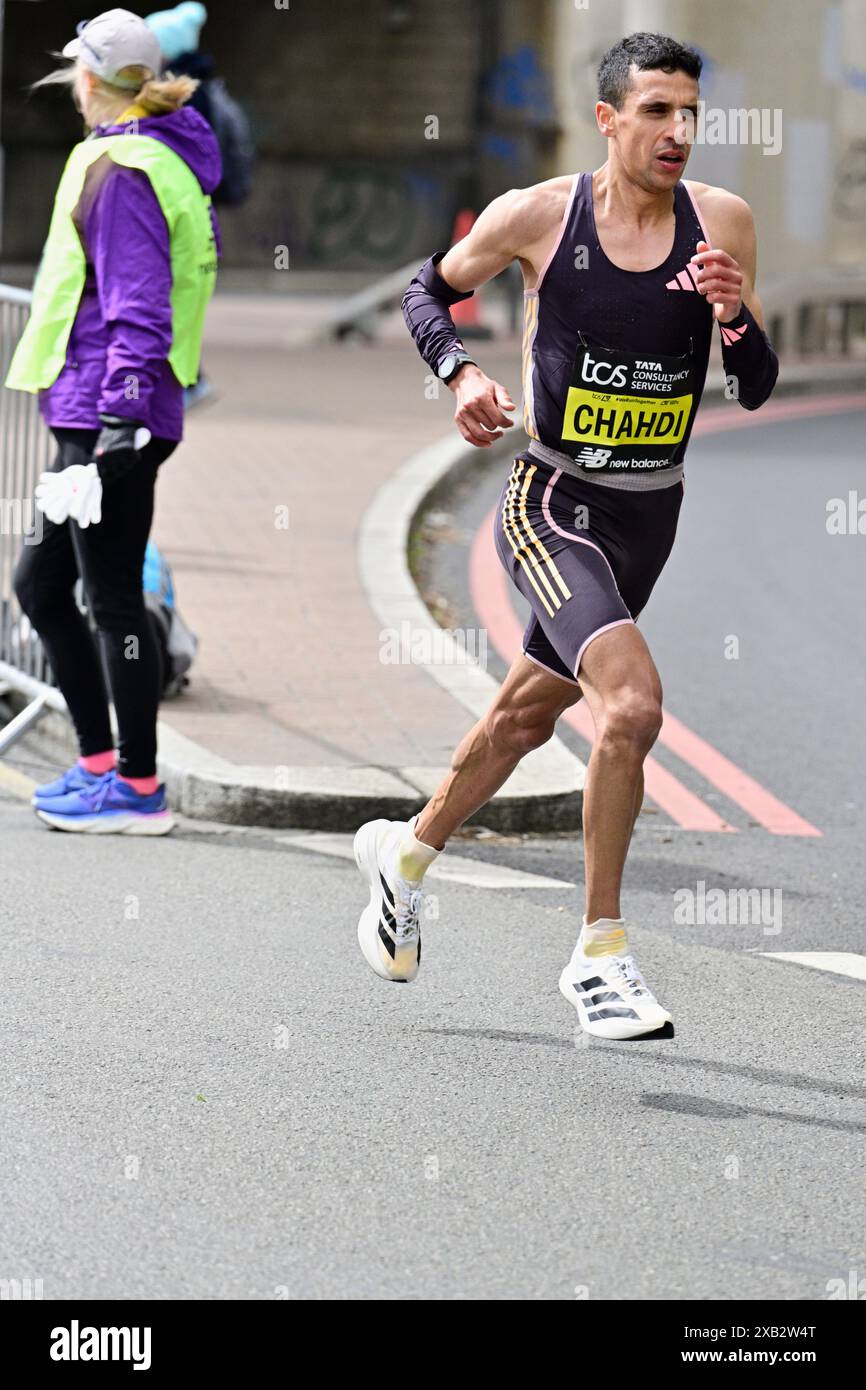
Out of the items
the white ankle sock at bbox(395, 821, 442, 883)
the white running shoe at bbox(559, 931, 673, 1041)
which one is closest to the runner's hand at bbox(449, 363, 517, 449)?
the white ankle sock at bbox(395, 821, 442, 883)

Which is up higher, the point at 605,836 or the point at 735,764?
the point at 605,836

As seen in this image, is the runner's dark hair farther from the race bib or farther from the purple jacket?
the purple jacket

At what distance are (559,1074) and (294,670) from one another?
377cm

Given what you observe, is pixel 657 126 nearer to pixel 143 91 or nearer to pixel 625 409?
pixel 625 409

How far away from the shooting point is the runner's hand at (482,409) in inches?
176

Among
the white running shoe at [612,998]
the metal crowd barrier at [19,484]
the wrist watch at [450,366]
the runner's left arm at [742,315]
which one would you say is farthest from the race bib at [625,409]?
the metal crowd barrier at [19,484]

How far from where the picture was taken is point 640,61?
4.54 metres

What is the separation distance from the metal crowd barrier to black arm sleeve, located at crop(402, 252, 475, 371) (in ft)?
8.98

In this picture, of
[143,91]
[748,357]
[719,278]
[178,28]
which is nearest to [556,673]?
[748,357]

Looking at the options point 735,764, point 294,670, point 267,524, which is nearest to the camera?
point 735,764

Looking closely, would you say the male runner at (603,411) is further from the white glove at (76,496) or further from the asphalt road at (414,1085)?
the white glove at (76,496)

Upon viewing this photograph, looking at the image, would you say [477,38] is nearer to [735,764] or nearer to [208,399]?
[208,399]

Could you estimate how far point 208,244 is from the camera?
20.2ft
